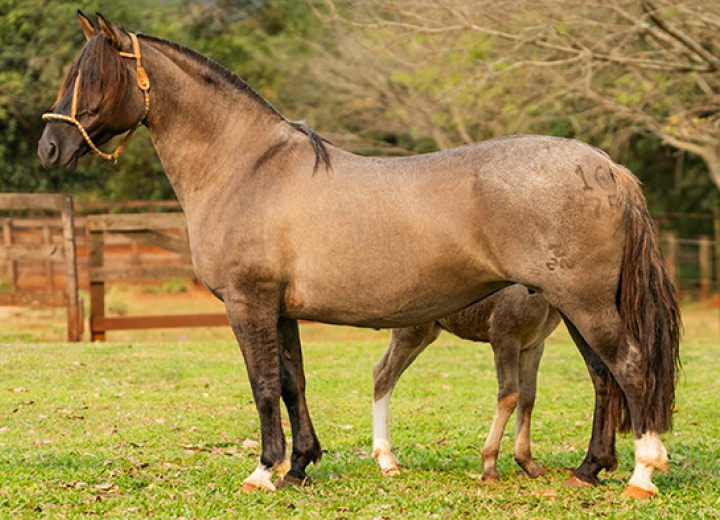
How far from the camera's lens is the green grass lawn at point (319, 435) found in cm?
507

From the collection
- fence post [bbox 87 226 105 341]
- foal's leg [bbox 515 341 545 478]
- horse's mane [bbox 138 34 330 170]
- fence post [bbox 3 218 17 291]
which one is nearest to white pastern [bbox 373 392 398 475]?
foal's leg [bbox 515 341 545 478]

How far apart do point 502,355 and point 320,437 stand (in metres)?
2.08

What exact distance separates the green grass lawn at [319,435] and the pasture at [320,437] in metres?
0.02

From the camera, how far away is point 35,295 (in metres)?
13.5

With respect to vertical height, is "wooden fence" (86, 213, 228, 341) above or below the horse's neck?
below

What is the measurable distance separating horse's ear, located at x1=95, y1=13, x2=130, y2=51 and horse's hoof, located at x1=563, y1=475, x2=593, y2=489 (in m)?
3.62

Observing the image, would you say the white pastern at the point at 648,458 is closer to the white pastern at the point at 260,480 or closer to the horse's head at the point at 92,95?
the white pastern at the point at 260,480

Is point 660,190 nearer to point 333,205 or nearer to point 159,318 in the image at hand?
point 159,318

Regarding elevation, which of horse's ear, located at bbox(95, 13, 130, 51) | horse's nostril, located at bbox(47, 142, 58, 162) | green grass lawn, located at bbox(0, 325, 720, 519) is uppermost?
horse's ear, located at bbox(95, 13, 130, 51)

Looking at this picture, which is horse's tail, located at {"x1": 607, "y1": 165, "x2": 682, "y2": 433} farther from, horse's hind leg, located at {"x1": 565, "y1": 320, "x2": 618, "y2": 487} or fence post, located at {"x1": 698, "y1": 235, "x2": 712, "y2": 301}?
fence post, located at {"x1": 698, "y1": 235, "x2": 712, "y2": 301}

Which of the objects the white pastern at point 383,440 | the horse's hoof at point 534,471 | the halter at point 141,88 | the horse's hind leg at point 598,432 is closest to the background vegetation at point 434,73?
the white pastern at point 383,440

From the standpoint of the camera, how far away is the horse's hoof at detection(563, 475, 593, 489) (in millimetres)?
5402

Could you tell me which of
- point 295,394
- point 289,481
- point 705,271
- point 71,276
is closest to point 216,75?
point 295,394

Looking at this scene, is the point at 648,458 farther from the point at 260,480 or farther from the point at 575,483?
the point at 260,480
